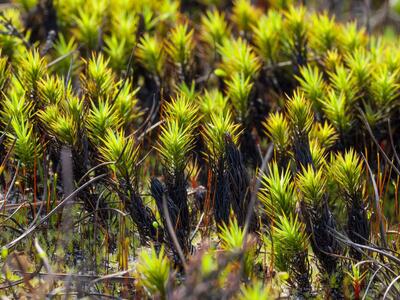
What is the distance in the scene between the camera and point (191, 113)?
199 centimetres

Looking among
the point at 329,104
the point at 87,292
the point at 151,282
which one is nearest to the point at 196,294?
the point at 151,282

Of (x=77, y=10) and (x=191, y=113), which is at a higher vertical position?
(x=77, y=10)

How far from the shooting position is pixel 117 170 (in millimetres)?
1843

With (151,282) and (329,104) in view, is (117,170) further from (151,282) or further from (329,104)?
(329,104)

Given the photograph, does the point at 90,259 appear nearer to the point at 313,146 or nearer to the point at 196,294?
the point at 196,294

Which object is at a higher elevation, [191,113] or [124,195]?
[191,113]

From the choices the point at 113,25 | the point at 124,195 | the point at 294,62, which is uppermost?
the point at 113,25

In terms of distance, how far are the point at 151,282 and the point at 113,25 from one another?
1591 millimetres

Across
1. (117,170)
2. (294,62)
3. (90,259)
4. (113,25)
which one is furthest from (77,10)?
(90,259)

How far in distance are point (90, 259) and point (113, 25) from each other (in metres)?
1.33

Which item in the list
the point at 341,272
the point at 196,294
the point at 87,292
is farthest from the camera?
the point at 341,272

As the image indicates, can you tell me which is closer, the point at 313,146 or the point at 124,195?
the point at 124,195

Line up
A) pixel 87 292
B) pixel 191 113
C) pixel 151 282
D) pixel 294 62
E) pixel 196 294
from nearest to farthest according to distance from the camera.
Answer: pixel 196 294 < pixel 151 282 < pixel 87 292 < pixel 191 113 < pixel 294 62

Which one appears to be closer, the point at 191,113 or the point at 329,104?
the point at 191,113
